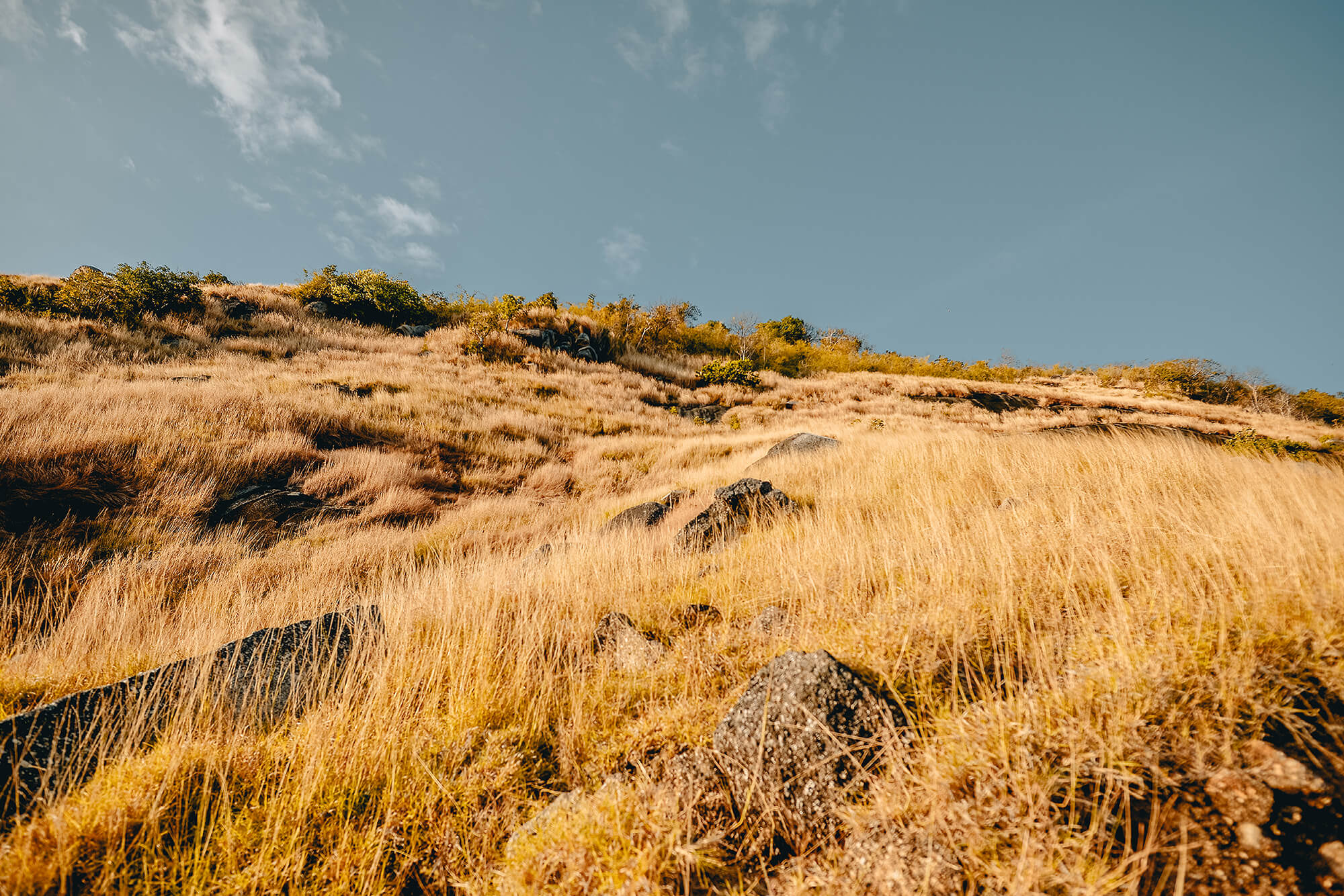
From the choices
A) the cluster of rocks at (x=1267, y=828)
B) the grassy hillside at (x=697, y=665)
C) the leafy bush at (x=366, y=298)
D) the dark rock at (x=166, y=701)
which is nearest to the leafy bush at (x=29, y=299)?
the leafy bush at (x=366, y=298)

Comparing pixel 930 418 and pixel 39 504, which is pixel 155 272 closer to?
pixel 39 504

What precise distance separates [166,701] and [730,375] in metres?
25.8

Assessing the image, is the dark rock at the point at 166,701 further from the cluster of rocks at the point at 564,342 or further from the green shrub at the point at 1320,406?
the green shrub at the point at 1320,406

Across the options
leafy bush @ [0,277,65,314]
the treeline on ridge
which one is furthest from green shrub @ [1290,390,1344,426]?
leafy bush @ [0,277,65,314]

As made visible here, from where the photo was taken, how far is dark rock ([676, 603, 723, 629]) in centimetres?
379

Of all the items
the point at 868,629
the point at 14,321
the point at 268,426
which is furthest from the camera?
the point at 14,321

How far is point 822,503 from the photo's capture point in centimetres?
687

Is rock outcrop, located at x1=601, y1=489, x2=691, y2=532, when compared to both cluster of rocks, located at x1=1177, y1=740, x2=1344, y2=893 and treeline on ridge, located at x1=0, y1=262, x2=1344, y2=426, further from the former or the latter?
treeline on ridge, located at x1=0, y1=262, x2=1344, y2=426

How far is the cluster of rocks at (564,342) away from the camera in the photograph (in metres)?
25.4

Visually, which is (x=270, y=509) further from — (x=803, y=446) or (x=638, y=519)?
(x=803, y=446)

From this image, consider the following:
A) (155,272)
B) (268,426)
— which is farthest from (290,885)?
(155,272)

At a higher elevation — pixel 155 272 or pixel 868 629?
pixel 155 272

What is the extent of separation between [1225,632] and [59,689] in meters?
6.98

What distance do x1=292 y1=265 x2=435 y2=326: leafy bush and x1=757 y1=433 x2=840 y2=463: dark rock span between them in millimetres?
24066
